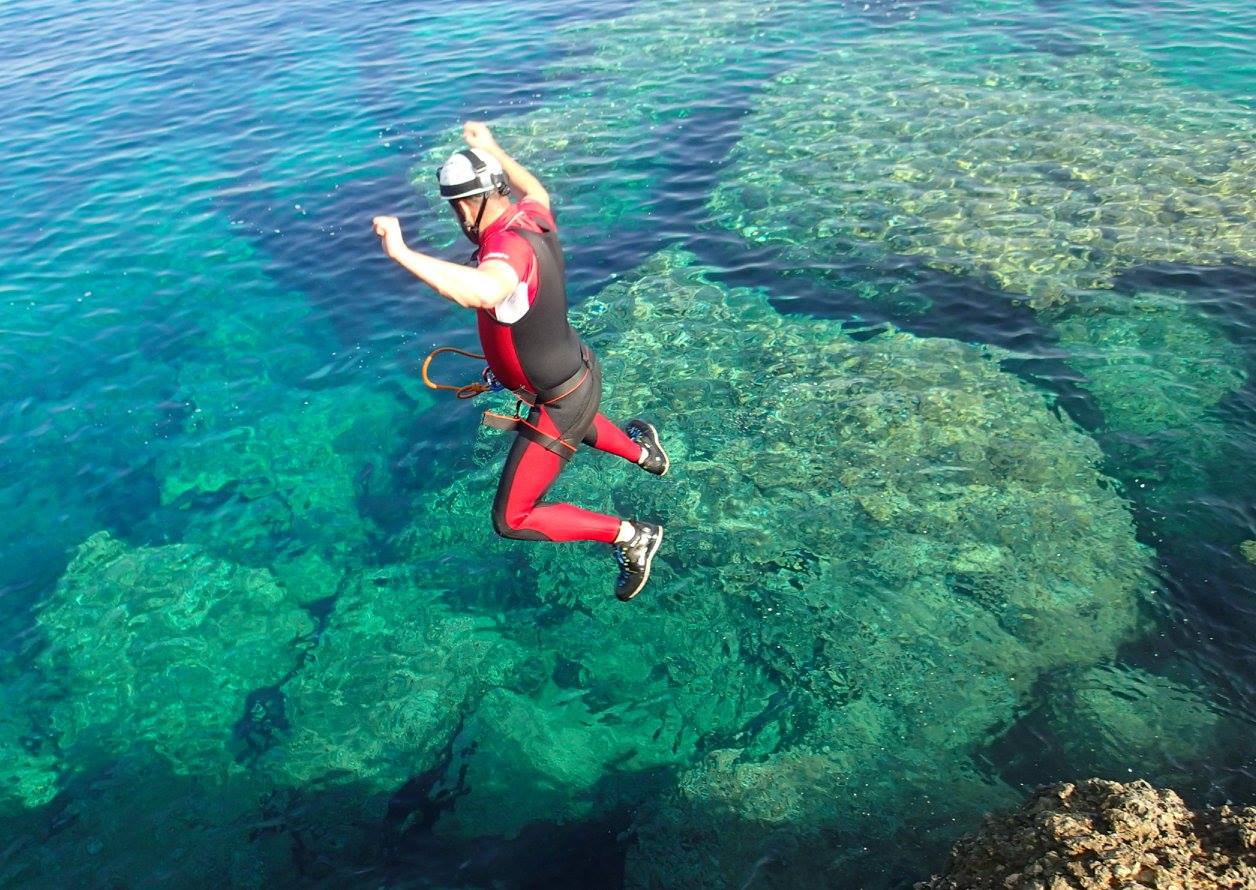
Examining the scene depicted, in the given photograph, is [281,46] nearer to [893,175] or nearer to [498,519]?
[893,175]

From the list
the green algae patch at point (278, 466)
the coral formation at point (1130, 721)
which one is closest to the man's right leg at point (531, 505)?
the green algae patch at point (278, 466)

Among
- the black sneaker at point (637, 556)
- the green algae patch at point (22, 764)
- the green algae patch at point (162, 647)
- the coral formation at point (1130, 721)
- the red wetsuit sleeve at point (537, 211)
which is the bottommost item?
the green algae patch at point (22, 764)

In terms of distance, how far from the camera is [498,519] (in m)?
6.15

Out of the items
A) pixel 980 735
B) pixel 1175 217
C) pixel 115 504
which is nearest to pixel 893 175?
pixel 1175 217

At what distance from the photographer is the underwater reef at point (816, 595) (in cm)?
589

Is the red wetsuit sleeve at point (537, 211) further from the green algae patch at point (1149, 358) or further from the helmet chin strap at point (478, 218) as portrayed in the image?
the green algae patch at point (1149, 358)

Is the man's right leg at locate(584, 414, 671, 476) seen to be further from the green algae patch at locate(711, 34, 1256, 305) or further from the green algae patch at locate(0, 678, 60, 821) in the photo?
the green algae patch at locate(711, 34, 1256, 305)

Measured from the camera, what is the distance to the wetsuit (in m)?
5.00

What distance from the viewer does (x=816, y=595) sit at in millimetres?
7203

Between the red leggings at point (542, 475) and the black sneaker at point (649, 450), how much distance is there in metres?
1.15

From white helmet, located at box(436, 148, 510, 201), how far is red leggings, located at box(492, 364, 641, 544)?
1.64 metres

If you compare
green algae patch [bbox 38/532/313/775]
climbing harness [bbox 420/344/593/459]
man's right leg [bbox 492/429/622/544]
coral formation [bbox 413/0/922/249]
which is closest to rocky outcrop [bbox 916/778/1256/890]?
man's right leg [bbox 492/429/622/544]

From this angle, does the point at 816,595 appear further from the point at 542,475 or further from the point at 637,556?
the point at 542,475

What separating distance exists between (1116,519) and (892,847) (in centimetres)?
391
